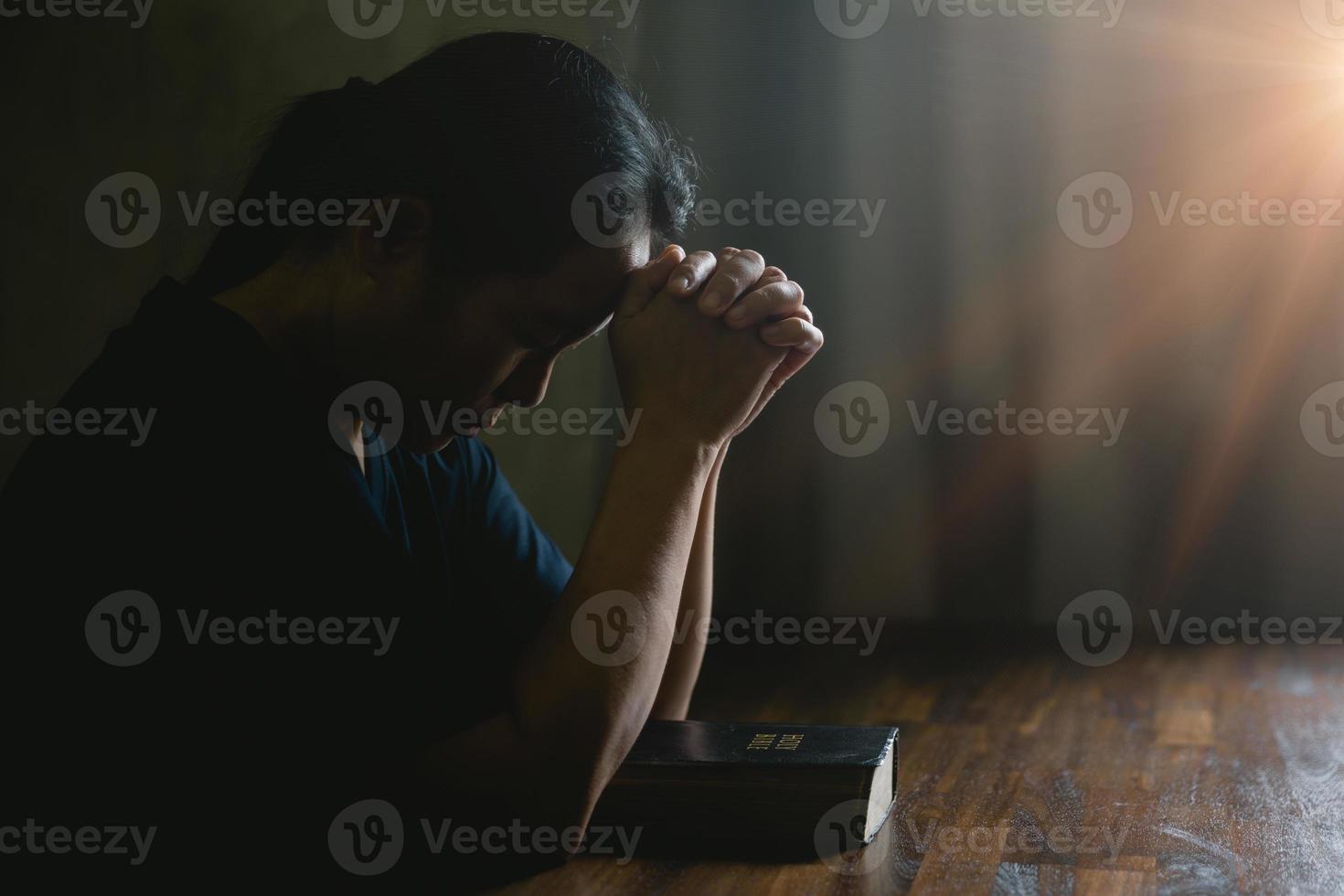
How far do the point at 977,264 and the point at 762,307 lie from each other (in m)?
1.59

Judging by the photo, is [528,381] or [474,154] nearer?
[474,154]

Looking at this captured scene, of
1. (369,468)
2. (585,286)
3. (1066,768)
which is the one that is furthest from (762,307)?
(1066,768)

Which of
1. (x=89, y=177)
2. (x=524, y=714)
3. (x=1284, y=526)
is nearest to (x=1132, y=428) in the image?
(x=1284, y=526)

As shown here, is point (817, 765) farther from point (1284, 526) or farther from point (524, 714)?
point (1284, 526)

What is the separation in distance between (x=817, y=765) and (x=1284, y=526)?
69.4 inches

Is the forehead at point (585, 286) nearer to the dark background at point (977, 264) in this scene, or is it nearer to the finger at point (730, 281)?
the finger at point (730, 281)

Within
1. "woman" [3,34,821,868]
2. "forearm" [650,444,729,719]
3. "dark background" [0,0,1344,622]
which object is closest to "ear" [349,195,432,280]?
"woman" [3,34,821,868]

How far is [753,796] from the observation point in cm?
95

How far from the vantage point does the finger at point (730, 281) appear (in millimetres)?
957

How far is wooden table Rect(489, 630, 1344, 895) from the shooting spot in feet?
2.95

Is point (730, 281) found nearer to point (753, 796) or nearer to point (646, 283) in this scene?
point (646, 283)

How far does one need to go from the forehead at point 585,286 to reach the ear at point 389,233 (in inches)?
3.7

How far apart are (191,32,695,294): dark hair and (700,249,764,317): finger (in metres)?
0.07

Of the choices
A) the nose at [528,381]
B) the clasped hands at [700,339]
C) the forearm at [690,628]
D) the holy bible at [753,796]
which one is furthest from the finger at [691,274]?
the holy bible at [753,796]
